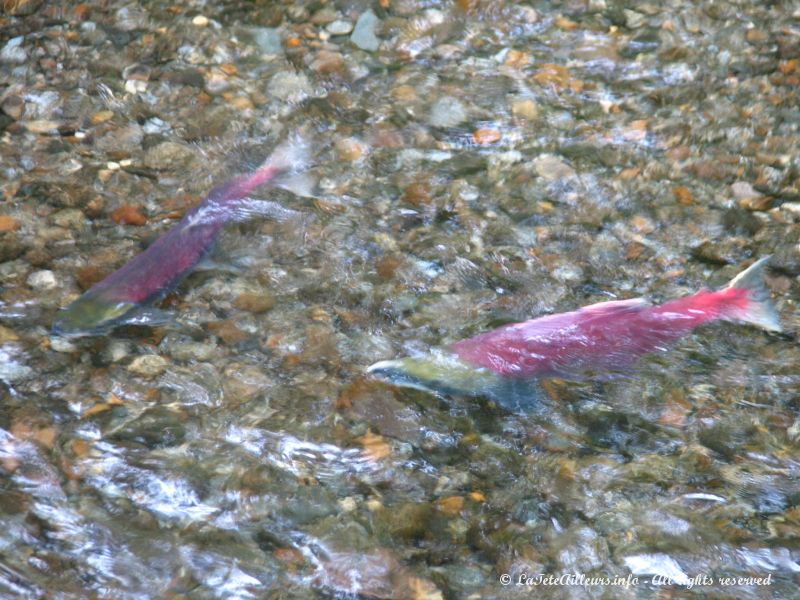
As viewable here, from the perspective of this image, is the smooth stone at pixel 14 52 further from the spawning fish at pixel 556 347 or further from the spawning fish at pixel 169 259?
the spawning fish at pixel 556 347

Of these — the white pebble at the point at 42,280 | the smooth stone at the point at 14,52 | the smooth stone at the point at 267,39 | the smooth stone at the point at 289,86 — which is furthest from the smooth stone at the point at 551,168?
the smooth stone at the point at 14,52

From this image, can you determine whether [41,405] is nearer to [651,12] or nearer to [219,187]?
[219,187]

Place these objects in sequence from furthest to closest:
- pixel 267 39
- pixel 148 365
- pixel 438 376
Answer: pixel 267 39, pixel 148 365, pixel 438 376

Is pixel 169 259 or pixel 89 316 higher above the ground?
pixel 169 259

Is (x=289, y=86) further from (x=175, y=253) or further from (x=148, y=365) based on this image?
(x=148, y=365)

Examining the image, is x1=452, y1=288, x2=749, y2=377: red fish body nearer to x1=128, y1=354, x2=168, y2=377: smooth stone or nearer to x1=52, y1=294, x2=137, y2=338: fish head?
x1=128, y1=354, x2=168, y2=377: smooth stone

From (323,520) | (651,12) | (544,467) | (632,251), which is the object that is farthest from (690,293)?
(651,12)

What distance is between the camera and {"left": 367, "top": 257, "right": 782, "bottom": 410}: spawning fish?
3582mm

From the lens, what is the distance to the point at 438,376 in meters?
3.58

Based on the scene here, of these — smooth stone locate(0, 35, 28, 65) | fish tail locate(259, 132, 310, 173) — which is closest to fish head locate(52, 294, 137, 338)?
fish tail locate(259, 132, 310, 173)

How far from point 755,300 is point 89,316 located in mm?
2811

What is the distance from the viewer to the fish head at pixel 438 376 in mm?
3572

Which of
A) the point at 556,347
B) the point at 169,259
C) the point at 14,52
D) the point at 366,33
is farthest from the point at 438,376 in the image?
the point at 14,52

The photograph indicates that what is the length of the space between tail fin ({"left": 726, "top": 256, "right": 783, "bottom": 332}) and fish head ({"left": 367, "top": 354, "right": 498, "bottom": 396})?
3.75 ft
